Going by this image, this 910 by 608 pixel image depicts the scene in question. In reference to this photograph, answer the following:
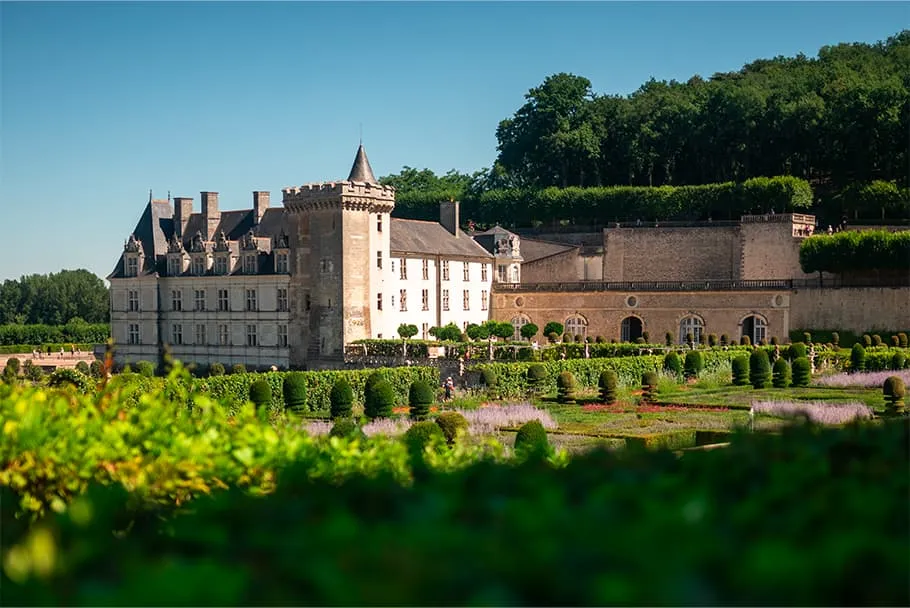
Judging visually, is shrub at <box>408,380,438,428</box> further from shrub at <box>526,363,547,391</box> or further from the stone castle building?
the stone castle building

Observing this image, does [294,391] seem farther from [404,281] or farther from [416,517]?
[416,517]

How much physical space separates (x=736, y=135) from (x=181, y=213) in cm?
2912

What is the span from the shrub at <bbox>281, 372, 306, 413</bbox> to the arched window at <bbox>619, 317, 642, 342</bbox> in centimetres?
2539

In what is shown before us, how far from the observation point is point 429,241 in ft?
169

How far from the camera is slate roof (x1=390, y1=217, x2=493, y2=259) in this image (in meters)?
49.4

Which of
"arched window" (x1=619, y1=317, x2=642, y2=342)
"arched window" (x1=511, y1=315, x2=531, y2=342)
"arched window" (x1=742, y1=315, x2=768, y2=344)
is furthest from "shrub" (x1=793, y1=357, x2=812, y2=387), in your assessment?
"arched window" (x1=511, y1=315, x2=531, y2=342)

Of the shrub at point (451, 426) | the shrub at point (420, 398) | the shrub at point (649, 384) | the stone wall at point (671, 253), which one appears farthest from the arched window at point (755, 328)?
the shrub at point (451, 426)

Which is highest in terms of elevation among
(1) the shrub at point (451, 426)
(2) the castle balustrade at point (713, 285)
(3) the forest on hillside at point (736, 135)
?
(3) the forest on hillside at point (736, 135)

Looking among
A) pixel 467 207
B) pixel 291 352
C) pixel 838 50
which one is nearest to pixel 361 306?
pixel 291 352

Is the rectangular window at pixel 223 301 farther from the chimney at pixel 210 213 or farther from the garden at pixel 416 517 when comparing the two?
the garden at pixel 416 517

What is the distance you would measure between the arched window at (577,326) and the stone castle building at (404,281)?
0.31 feet

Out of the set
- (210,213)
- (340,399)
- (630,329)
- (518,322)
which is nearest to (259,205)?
(210,213)

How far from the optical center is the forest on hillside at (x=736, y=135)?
5653 cm

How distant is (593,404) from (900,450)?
24.7 m
